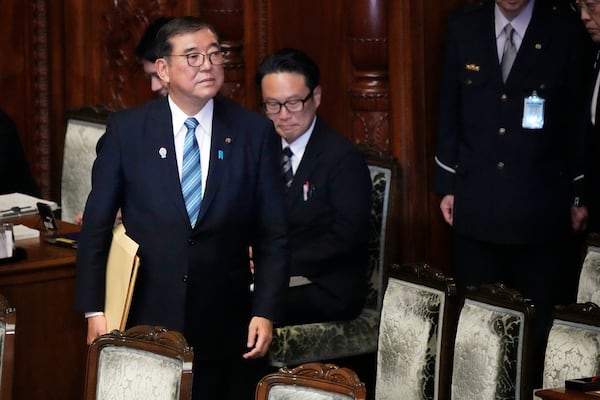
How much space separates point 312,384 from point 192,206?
112 cm

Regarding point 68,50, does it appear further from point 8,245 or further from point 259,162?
point 259,162

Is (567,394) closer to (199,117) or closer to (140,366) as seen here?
(140,366)

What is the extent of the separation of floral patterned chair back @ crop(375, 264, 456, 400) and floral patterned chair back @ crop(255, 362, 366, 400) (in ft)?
3.12

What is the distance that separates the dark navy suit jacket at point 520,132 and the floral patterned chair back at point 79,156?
1.94m

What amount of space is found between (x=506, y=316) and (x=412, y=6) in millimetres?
1867

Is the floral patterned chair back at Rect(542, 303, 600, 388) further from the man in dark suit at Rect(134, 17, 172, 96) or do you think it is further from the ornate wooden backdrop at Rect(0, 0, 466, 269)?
the man in dark suit at Rect(134, 17, 172, 96)

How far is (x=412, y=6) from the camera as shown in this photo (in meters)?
5.13

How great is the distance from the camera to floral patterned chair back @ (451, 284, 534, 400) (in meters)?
3.55

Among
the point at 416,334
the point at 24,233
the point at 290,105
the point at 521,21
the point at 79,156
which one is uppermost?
the point at 521,21

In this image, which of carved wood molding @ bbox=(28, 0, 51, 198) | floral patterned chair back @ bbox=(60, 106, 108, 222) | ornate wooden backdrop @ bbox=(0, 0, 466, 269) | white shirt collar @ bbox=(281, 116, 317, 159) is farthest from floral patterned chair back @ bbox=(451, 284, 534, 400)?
carved wood molding @ bbox=(28, 0, 51, 198)

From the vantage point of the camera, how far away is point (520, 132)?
4801 millimetres

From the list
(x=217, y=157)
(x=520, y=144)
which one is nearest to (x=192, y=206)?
(x=217, y=157)

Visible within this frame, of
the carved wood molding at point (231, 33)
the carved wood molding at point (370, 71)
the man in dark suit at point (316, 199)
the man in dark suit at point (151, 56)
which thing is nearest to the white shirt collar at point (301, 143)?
the man in dark suit at point (316, 199)

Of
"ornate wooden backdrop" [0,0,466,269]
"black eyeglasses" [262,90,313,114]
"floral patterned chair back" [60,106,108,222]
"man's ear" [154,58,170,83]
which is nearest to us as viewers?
"man's ear" [154,58,170,83]
